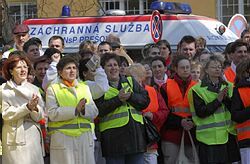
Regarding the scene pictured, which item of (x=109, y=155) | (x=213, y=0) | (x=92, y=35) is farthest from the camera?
(x=213, y=0)

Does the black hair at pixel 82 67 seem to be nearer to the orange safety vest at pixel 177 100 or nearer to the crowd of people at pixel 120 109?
the crowd of people at pixel 120 109

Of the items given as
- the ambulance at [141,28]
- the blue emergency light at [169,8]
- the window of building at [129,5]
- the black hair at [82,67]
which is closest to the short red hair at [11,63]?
the black hair at [82,67]

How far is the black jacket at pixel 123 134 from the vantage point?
975 cm

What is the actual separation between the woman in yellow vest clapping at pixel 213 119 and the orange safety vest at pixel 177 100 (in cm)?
15

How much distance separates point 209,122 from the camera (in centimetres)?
1003

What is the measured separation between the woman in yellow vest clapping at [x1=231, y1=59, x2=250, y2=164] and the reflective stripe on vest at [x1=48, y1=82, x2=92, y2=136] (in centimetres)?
185

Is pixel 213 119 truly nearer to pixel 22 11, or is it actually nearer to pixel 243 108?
pixel 243 108

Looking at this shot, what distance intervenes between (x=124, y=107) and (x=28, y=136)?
1.35 metres

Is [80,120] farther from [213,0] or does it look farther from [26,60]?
[213,0]

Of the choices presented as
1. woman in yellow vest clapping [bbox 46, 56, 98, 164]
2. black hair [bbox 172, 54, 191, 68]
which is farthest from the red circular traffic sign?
woman in yellow vest clapping [bbox 46, 56, 98, 164]

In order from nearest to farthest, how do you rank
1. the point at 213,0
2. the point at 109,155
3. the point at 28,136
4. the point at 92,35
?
1. the point at 28,136
2. the point at 109,155
3. the point at 92,35
4. the point at 213,0

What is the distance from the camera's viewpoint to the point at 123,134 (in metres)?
9.78

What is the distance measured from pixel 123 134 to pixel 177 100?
994 mm

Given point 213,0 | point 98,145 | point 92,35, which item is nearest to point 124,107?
point 98,145
